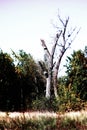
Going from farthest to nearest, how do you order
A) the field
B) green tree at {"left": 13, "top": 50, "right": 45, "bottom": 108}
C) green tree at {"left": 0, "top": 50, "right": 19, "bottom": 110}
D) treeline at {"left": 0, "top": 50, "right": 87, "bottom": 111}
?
green tree at {"left": 13, "top": 50, "right": 45, "bottom": 108}
green tree at {"left": 0, "top": 50, "right": 19, "bottom": 110}
treeline at {"left": 0, "top": 50, "right": 87, "bottom": 111}
the field

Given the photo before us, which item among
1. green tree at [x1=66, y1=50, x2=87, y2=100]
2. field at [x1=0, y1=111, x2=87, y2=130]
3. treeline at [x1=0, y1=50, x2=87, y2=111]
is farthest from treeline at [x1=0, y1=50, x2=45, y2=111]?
field at [x1=0, y1=111, x2=87, y2=130]

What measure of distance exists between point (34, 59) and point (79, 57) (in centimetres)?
2418

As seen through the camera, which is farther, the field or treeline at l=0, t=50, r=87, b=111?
treeline at l=0, t=50, r=87, b=111

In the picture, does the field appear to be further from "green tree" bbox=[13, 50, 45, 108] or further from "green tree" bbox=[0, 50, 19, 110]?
"green tree" bbox=[13, 50, 45, 108]

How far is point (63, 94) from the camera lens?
2411 cm

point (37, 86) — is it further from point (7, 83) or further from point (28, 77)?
point (7, 83)

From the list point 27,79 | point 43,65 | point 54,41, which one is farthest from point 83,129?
point 43,65

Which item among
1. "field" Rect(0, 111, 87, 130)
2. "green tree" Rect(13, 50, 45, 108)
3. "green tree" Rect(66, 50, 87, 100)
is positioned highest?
"green tree" Rect(13, 50, 45, 108)

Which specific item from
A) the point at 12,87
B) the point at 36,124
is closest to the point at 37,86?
the point at 12,87

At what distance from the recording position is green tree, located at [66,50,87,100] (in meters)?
23.9

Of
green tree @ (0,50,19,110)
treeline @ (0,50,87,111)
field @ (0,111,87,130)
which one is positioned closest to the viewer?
field @ (0,111,87,130)

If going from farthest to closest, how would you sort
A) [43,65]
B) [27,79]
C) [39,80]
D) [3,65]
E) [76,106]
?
[43,65]
[39,80]
[27,79]
[3,65]
[76,106]

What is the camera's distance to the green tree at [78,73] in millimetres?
23923

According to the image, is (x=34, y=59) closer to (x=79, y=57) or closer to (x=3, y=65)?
(x=3, y=65)
